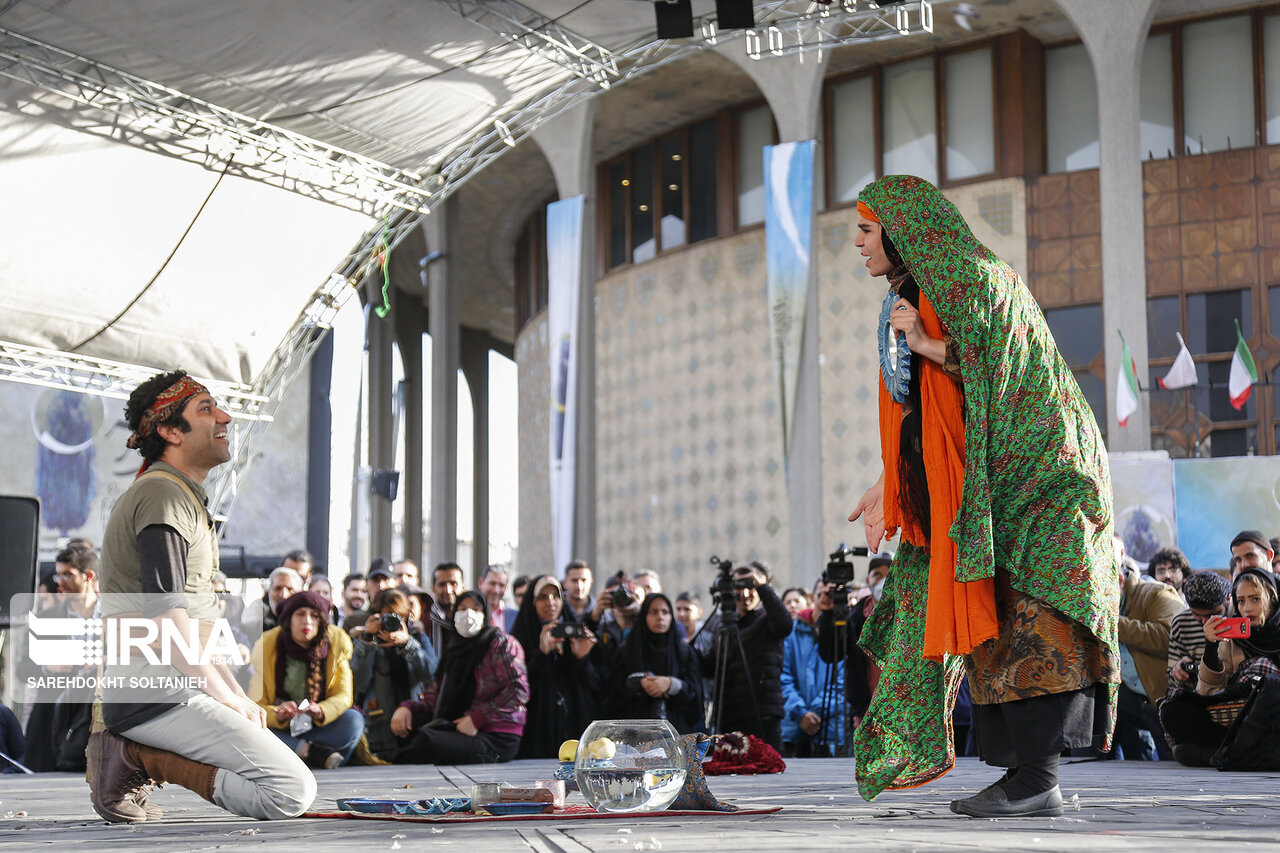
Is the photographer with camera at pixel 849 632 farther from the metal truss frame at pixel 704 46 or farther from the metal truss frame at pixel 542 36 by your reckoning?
the metal truss frame at pixel 542 36

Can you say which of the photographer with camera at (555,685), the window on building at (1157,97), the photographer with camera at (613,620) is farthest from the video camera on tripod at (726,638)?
the window on building at (1157,97)

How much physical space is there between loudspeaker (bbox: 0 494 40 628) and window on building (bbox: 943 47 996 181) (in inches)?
475

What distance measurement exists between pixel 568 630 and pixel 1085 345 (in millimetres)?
9794

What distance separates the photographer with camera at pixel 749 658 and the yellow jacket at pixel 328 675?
187 centimetres

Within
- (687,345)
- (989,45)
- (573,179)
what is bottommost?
(687,345)

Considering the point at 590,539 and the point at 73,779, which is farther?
the point at 590,539

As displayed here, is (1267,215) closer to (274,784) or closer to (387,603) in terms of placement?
(387,603)

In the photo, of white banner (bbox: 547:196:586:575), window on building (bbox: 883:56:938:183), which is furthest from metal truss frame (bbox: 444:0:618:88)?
window on building (bbox: 883:56:938:183)

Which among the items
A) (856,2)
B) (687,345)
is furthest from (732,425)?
(856,2)

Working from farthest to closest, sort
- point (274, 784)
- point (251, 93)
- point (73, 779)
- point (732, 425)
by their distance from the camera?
point (732, 425) → point (251, 93) → point (73, 779) → point (274, 784)

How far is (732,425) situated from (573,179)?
3796 mm

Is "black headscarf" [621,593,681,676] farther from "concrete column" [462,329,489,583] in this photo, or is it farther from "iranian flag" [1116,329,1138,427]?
"concrete column" [462,329,489,583]

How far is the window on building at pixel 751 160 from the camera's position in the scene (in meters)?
17.0

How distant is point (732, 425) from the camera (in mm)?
17219
